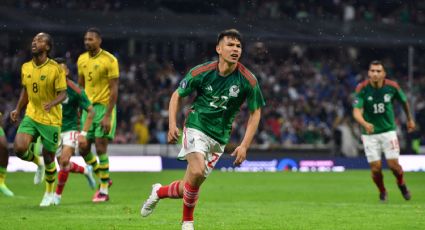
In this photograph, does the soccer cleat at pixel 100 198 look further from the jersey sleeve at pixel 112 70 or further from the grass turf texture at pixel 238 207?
the jersey sleeve at pixel 112 70

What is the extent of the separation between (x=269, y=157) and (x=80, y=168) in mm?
14557

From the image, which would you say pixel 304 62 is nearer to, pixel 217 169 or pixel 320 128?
pixel 320 128

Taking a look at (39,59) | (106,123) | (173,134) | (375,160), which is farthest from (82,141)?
(173,134)

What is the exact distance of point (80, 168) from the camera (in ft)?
60.3

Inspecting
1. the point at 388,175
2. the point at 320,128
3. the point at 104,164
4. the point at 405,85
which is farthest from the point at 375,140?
the point at 405,85

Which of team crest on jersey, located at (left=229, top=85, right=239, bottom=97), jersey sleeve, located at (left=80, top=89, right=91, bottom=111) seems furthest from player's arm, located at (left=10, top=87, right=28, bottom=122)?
team crest on jersey, located at (left=229, top=85, right=239, bottom=97)

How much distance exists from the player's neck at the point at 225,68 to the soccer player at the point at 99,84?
5.40 meters

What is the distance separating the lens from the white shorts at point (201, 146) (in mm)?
11203

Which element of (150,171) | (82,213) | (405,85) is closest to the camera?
(82,213)

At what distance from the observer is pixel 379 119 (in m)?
18.2

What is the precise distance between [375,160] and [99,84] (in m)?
5.36

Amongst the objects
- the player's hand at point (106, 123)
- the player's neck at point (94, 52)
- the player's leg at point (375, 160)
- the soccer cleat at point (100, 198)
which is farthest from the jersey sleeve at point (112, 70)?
the player's leg at point (375, 160)

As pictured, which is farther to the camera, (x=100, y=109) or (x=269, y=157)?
(x=269, y=157)

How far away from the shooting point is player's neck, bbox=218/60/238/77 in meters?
11.2
